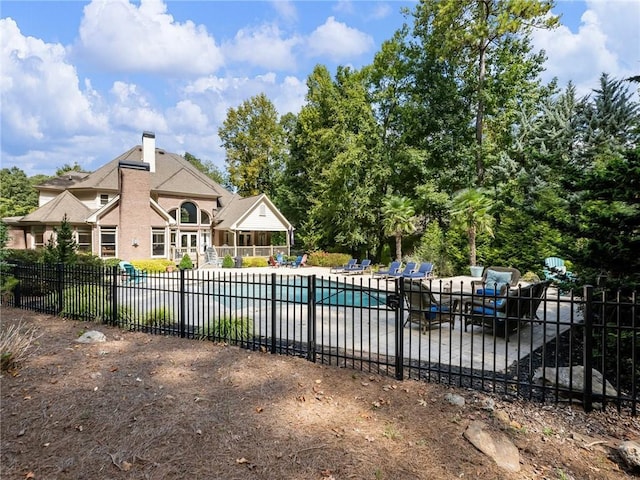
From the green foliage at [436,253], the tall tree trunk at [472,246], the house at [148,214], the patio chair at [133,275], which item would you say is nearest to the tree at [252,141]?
the house at [148,214]

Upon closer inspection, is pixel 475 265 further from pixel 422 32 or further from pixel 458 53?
pixel 422 32

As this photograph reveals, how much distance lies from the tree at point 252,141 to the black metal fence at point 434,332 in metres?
30.0

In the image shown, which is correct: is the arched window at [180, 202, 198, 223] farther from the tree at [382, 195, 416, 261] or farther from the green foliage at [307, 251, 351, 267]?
the tree at [382, 195, 416, 261]

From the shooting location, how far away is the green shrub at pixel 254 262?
2671cm

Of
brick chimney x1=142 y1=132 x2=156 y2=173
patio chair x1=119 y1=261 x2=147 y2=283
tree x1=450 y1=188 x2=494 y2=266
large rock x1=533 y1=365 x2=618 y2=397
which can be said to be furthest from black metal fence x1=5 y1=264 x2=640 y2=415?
brick chimney x1=142 y1=132 x2=156 y2=173

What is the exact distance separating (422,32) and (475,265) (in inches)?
586

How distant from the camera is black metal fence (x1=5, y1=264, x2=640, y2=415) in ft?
14.6

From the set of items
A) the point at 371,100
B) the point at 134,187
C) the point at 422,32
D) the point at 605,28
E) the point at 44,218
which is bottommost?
the point at 44,218

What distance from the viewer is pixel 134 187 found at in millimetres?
24109

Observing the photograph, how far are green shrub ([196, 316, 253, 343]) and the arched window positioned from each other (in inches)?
963

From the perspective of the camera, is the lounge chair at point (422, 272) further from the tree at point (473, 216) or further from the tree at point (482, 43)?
the tree at point (482, 43)

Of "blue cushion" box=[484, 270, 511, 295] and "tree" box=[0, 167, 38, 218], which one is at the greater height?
"tree" box=[0, 167, 38, 218]

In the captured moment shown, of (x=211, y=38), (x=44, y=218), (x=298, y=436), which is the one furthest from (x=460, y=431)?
(x=44, y=218)

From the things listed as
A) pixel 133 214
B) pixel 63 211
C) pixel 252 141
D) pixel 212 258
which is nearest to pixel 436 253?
pixel 212 258
